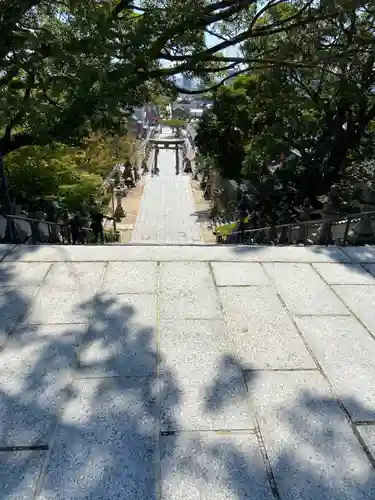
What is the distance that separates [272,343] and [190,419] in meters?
0.92

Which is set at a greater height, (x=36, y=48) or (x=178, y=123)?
(x=36, y=48)

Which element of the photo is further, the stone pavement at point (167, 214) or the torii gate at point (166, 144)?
the torii gate at point (166, 144)

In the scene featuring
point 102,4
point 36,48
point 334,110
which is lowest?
point 334,110

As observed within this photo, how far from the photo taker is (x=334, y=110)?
10609mm

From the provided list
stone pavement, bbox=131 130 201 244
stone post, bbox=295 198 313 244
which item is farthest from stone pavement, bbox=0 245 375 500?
stone pavement, bbox=131 130 201 244

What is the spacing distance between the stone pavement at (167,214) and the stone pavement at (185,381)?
13.4m

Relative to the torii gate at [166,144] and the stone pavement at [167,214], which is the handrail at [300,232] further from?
the torii gate at [166,144]

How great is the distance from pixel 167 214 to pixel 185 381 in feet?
→ 68.1

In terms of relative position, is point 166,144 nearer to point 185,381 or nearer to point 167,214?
point 167,214

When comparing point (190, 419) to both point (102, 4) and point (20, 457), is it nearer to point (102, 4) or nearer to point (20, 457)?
point (20, 457)

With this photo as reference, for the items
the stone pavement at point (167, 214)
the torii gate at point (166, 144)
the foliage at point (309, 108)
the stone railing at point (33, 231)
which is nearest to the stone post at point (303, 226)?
the foliage at point (309, 108)

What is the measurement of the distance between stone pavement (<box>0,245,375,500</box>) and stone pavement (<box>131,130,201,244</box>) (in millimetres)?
13429

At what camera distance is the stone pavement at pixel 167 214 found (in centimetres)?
1920

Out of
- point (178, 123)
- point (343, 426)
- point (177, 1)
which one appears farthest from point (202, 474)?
point (178, 123)
